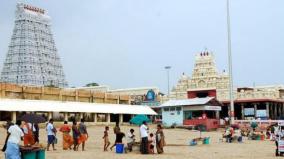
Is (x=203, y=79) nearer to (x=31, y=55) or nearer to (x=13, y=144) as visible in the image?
(x=31, y=55)

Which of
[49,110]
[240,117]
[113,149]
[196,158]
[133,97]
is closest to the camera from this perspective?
[196,158]

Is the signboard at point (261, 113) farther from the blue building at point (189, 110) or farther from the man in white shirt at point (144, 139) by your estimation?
the man in white shirt at point (144, 139)

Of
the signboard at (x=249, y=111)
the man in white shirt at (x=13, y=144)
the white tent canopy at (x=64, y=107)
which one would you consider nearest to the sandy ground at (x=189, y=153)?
the man in white shirt at (x=13, y=144)

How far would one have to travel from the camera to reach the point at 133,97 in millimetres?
72562

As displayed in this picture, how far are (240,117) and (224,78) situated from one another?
6447 mm

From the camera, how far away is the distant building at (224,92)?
202 ft

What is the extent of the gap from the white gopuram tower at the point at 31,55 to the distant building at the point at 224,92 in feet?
124

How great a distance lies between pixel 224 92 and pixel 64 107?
26.6 metres

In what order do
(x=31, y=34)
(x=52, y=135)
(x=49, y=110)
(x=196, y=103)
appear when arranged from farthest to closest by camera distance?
(x=31, y=34)
(x=196, y=103)
(x=49, y=110)
(x=52, y=135)

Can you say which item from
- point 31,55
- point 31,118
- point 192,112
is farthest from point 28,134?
point 31,55

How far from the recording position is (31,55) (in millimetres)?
98938

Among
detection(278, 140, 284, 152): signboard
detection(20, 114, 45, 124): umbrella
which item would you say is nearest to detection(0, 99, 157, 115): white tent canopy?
detection(20, 114, 45, 124): umbrella

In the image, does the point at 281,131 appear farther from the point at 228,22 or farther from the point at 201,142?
the point at 228,22

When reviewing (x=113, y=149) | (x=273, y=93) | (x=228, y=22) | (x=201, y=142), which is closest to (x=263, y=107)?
(x=273, y=93)
